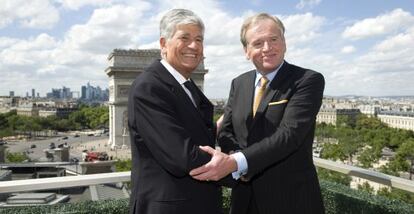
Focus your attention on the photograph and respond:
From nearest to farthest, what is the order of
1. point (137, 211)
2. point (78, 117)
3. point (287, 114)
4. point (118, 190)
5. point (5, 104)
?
point (137, 211), point (287, 114), point (118, 190), point (78, 117), point (5, 104)

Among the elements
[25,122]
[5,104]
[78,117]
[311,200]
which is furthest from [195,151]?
[5,104]

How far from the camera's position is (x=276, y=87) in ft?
8.48

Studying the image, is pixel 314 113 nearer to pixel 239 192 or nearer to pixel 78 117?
pixel 239 192

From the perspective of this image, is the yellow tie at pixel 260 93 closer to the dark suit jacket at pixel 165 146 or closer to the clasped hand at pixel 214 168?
the dark suit jacket at pixel 165 146

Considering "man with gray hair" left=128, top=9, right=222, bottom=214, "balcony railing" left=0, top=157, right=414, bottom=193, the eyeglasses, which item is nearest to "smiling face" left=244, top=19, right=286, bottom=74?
the eyeglasses

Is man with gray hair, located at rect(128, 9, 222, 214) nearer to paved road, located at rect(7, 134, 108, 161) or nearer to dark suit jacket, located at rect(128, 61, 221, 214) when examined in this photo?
dark suit jacket, located at rect(128, 61, 221, 214)

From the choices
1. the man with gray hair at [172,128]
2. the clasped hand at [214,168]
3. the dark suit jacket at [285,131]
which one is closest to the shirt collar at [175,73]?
the man with gray hair at [172,128]

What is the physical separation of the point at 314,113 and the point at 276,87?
26 cm

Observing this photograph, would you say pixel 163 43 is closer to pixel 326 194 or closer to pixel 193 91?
pixel 193 91

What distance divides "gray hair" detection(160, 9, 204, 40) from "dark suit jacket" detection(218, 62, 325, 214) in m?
0.59

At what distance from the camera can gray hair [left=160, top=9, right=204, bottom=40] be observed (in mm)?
2281

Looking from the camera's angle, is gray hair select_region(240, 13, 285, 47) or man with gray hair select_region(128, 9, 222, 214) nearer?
man with gray hair select_region(128, 9, 222, 214)

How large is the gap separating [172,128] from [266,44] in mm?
815

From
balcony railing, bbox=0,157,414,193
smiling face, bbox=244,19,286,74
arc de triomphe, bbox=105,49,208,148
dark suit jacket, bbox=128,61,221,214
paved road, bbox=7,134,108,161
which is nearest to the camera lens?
dark suit jacket, bbox=128,61,221,214
